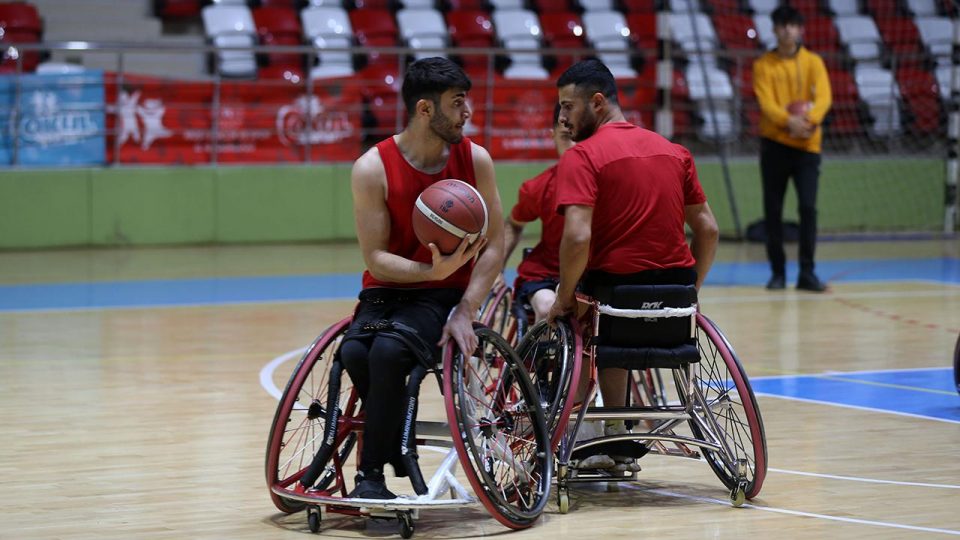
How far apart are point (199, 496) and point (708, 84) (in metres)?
11.1

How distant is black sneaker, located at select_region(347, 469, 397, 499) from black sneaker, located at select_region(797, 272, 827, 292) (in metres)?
7.23

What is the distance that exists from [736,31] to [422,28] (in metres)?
3.55

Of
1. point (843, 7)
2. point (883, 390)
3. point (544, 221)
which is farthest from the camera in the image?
point (843, 7)

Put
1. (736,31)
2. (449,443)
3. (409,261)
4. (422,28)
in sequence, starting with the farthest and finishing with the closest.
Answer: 1. (736,31)
2. (422,28)
3. (449,443)
4. (409,261)

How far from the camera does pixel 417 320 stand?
16.1 feet

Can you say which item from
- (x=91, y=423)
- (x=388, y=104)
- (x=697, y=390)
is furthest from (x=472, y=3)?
(x=697, y=390)

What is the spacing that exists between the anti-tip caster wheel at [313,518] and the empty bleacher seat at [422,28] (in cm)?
1120

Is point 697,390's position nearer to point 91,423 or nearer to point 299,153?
point 91,423

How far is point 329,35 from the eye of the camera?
50.1ft

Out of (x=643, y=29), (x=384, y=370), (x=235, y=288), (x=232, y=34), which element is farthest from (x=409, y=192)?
(x=643, y=29)

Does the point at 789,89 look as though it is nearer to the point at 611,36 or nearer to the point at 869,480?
the point at 611,36

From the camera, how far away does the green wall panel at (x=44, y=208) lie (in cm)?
1380

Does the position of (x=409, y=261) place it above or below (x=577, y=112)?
below

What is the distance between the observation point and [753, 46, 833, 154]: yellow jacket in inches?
444
